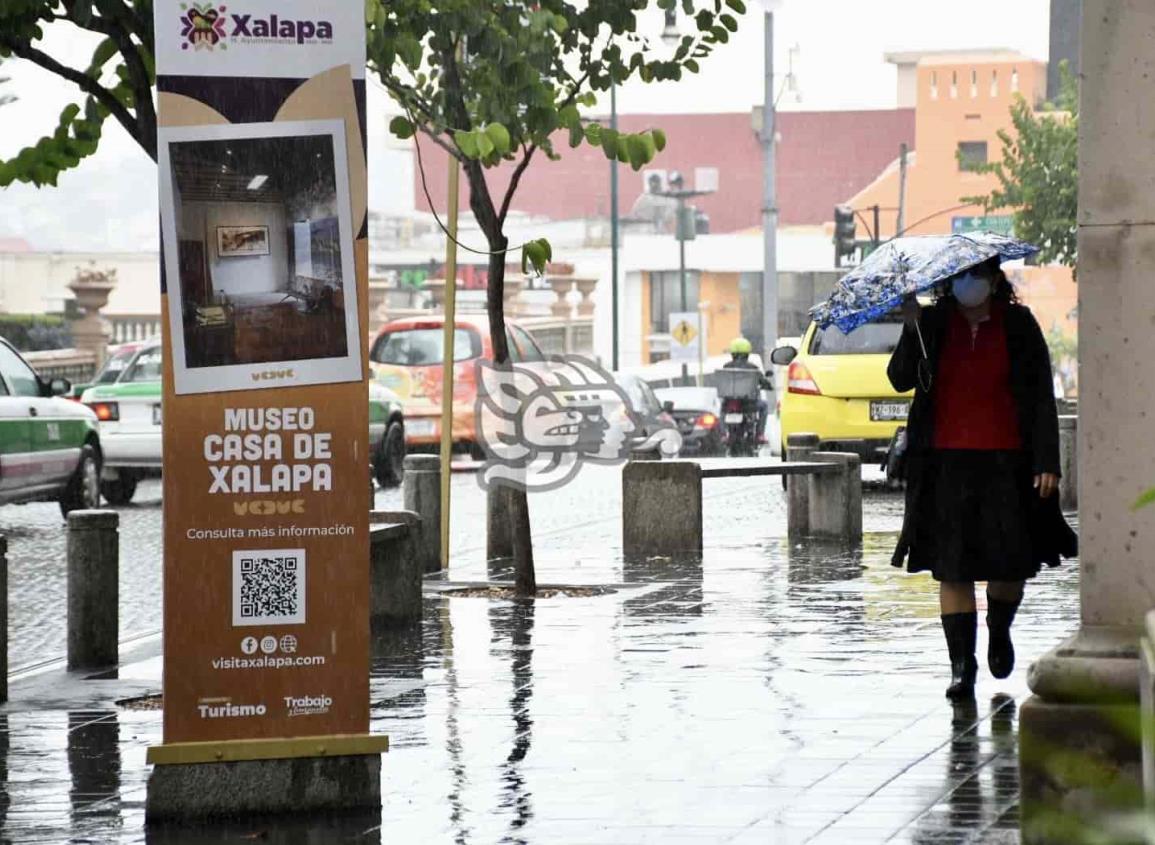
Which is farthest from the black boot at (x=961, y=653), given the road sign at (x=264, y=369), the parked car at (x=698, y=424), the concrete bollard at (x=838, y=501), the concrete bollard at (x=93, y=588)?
the parked car at (x=698, y=424)

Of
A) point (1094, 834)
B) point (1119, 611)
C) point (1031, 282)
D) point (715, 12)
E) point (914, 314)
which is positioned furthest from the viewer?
point (1031, 282)

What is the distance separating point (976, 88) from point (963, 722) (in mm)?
79910

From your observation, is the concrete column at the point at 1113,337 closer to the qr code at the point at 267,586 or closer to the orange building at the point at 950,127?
the qr code at the point at 267,586

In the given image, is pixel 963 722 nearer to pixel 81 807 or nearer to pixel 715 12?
pixel 81 807

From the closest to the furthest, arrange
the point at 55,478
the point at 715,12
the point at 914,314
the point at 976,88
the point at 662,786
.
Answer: the point at 662,786 < the point at 914,314 < the point at 715,12 < the point at 55,478 < the point at 976,88

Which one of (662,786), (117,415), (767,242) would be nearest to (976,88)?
(767,242)

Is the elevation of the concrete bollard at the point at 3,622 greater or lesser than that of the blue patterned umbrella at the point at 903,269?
lesser

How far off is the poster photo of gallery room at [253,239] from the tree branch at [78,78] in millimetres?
2729

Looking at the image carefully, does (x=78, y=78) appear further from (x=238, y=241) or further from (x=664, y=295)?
(x=664, y=295)

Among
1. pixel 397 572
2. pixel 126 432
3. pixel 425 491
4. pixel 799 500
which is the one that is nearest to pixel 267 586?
pixel 397 572

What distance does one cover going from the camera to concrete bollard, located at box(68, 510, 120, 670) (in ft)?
34.6

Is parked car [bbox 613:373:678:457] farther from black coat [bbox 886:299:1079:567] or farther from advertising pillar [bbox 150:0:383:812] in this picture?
advertising pillar [bbox 150:0:383:812]

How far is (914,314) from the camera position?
8734 millimetres

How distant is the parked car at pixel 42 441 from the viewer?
20.4 metres
